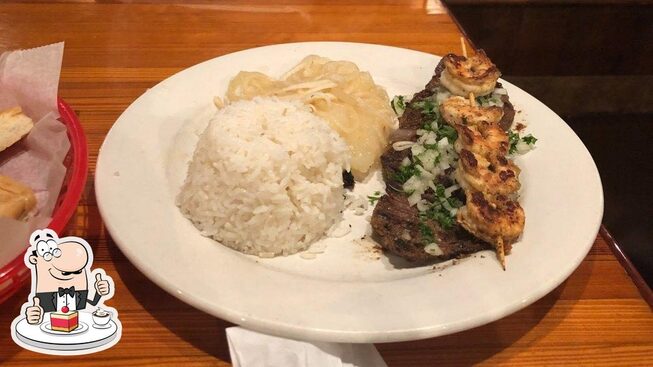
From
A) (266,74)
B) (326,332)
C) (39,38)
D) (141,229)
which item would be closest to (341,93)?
(266,74)

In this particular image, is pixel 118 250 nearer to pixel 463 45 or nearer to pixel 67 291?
pixel 67 291

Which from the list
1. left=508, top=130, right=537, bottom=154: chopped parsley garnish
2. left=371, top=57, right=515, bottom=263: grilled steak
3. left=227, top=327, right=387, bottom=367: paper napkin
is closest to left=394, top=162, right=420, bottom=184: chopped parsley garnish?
left=371, top=57, right=515, bottom=263: grilled steak

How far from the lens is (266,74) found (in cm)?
305

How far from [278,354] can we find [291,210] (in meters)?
0.63

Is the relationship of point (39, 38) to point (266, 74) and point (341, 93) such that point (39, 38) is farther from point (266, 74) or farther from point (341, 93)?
point (341, 93)

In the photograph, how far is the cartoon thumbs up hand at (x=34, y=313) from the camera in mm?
1574

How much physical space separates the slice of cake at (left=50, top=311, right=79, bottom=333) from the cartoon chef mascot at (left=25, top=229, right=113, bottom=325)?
0.02m

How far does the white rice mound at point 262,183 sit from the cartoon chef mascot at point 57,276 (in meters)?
0.56

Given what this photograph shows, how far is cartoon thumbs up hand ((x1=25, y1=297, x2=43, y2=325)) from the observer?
1574 mm

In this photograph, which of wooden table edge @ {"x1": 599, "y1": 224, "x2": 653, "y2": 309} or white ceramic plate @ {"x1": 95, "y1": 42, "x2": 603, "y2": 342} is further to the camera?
wooden table edge @ {"x1": 599, "y1": 224, "x2": 653, "y2": 309}

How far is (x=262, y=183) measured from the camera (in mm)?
2117

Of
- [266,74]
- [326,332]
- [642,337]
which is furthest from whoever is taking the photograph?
[266,74]

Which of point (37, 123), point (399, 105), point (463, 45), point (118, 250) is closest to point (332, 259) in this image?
point (118, 250)

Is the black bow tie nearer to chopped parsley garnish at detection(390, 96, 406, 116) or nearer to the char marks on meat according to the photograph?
the char marks on meat
